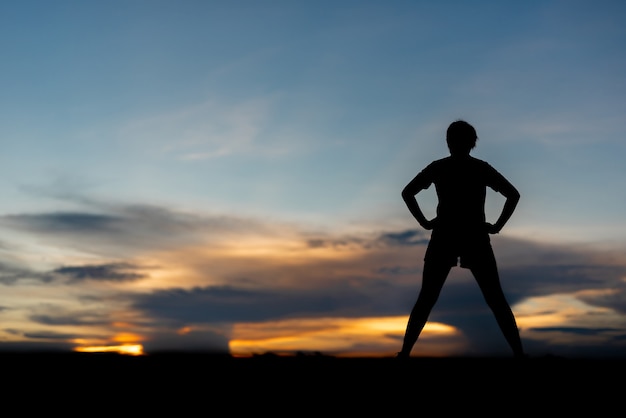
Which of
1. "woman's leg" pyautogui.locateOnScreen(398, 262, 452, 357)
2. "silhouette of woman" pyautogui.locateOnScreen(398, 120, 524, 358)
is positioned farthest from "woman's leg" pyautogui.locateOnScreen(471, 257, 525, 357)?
"woman's leg" pyautogui.locateOnScreen(398, 262, 452, 357)

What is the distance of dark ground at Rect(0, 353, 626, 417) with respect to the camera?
6.24 metres

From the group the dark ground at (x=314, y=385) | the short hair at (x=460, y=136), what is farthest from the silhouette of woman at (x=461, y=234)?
the dark ground at (x=314, y=385)

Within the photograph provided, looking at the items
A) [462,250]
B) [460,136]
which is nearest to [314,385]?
[462,250]

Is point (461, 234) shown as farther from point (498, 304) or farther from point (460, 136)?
point (460, 136)

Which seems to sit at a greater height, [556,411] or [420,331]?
[420,331]

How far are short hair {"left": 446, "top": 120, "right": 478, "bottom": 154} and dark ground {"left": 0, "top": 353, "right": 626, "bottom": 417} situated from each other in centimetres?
258

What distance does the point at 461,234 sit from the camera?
8.76m

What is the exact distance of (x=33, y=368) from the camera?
336 inches

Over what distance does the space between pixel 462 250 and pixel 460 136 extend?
1344 millimetres

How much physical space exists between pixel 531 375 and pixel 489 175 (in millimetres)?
2362

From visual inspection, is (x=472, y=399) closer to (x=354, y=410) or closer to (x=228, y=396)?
(x=354, y=410)

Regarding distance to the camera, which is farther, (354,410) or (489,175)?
(489,175)

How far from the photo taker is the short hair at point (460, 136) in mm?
8812

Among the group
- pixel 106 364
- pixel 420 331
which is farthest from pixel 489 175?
pixel 106 364
